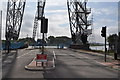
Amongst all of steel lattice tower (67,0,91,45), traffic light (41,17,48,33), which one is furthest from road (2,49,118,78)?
steel lattice tower (67,0,91,45)

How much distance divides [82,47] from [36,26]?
64405mm

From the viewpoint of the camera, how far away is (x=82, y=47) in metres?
74.9

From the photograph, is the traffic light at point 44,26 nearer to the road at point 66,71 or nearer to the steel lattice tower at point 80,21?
the road at point 66,71

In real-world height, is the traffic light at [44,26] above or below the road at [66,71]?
above

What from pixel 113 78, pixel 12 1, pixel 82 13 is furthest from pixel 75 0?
pixel 113 78

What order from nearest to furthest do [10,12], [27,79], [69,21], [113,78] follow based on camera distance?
[27,79] < [113,78] < [10,12] < [69,21]

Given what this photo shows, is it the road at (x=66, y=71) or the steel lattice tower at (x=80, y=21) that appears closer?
the road at (x=66, y=71)

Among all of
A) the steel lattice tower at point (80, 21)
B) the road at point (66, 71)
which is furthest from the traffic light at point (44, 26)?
the steel lattice tower at point (80, 21)

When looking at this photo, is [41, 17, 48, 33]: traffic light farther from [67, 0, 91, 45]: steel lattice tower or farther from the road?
[67, 0, 91, 45]: steel lattice tower

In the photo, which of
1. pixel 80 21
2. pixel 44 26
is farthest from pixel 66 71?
pixel 80 21

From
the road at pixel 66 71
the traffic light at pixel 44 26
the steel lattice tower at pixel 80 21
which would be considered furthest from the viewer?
the steel lattice tower at pixel 80 21

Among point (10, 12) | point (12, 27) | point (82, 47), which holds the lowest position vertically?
point (82, 47)

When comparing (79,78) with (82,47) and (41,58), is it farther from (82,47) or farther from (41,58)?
(82,47)

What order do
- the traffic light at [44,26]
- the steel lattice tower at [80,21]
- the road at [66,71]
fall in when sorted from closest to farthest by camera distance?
the road at [66,71] → the traffic light at [44,26] → the steel lattice tower at [80,21]
